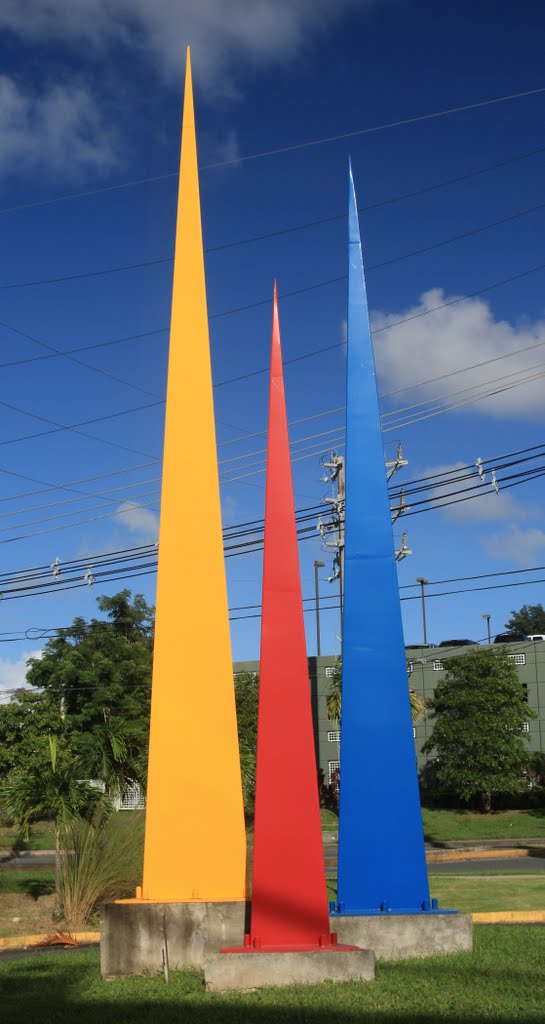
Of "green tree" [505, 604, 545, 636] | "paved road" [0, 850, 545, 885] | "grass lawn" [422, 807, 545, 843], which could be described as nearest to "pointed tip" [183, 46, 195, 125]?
"paved road" [0, 850, 545, 885]

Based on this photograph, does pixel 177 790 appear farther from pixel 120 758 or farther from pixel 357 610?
pixel 120 758

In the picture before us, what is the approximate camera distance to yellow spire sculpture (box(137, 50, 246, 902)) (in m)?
9.77

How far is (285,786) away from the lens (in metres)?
9.10

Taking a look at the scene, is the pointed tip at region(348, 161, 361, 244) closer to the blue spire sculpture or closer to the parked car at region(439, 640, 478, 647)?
the blue spire sculpture

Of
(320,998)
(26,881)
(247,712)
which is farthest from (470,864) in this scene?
(320,998)

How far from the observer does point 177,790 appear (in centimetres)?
984

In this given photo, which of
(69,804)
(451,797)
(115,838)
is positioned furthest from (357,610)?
(451,797)

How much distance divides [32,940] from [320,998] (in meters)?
7.15

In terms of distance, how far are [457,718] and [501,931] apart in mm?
27976

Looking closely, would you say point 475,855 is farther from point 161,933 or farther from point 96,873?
point 161,933

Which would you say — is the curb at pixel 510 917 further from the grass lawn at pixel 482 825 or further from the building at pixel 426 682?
the building at pixel 426 682

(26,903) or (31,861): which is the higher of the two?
(26,903)

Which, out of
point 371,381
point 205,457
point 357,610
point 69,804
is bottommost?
point 69,804

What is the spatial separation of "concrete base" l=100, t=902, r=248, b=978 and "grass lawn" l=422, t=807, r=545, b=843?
23.5m
